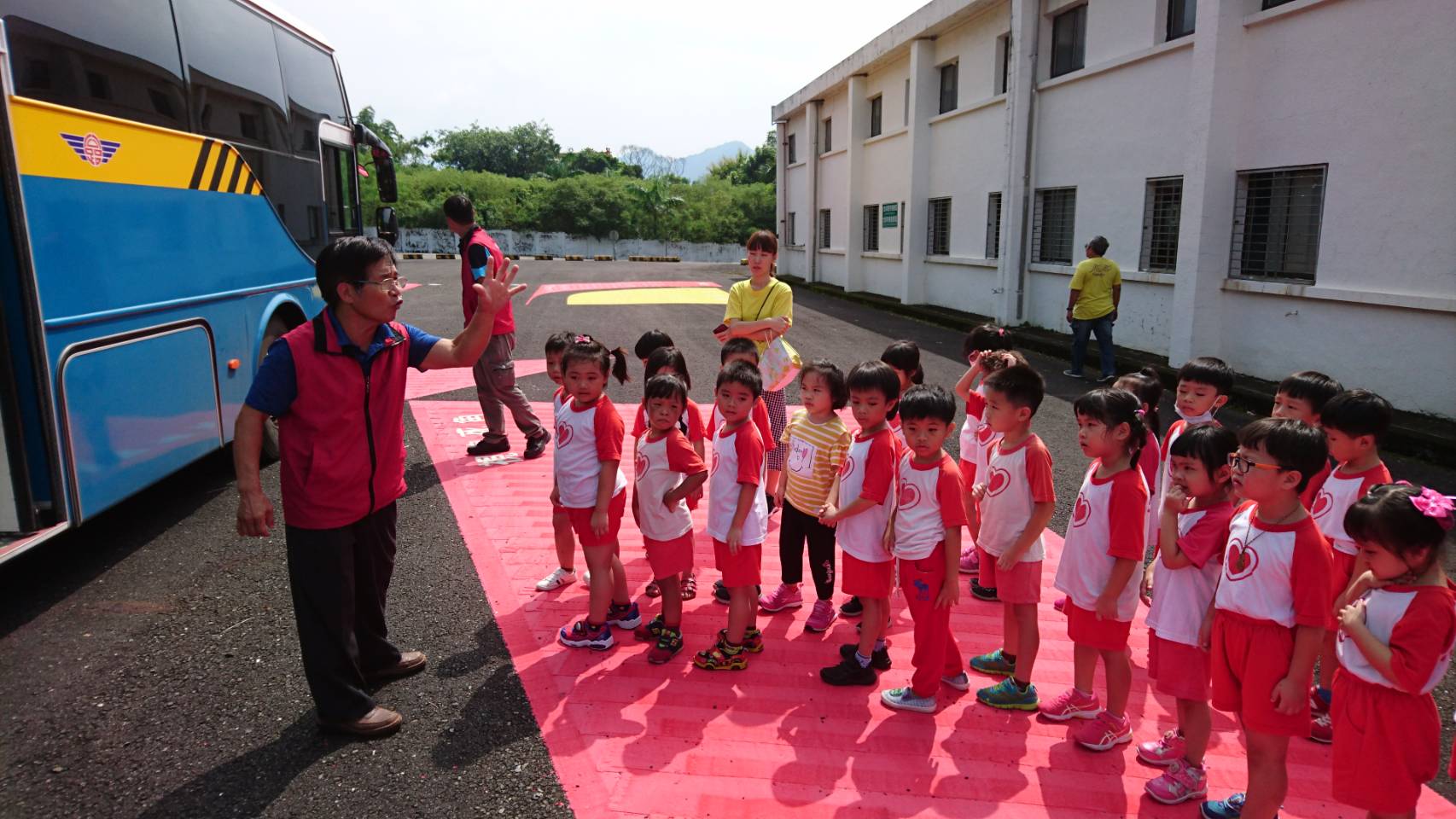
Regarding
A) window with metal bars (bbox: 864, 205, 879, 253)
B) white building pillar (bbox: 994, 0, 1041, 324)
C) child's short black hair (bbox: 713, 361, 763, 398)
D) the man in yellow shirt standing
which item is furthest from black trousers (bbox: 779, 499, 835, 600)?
window with metal bars (bbox: 864, 205, 879, 253)

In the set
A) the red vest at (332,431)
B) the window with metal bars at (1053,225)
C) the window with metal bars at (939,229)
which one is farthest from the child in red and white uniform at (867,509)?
the window with metal bars at (939,229)

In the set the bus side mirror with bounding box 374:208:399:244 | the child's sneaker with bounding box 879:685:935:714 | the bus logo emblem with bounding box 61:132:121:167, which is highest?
the bus logo emblem with bounding box 61:132:121:167

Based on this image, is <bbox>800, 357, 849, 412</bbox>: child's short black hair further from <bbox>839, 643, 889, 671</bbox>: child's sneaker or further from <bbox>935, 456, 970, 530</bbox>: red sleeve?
<bbox>839, 643, 889, 671</bbox>: child's sneaker

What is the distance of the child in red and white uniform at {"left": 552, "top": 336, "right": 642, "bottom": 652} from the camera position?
399 cm

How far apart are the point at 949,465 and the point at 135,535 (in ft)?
17.7

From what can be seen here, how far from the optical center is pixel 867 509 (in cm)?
373

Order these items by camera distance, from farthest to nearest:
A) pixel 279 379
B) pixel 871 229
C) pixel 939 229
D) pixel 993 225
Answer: pixel 871 229 < pixel 939 229 < pixel 993 225 < pixel 279 379

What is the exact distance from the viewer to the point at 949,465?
3.57m

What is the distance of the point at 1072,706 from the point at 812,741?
1.08m

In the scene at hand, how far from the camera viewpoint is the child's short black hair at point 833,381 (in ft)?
13.0

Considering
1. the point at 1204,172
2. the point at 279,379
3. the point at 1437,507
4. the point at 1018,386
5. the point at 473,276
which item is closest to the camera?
the point at 1437,507

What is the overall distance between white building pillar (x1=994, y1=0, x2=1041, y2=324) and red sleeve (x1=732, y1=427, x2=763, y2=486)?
12980 millimetres

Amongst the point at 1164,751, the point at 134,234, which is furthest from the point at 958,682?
the point at 134,234

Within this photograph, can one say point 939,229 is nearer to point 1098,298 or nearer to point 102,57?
point 1098,298
